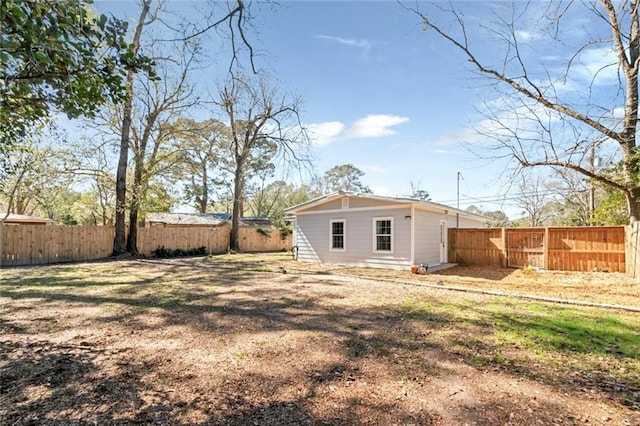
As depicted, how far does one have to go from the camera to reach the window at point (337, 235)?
13039 mm

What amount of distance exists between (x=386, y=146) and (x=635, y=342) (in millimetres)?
14443

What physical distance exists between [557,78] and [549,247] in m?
6.05

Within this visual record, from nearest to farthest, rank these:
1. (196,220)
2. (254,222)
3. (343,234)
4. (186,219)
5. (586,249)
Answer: (586,249)
(343,234)
(254,222)
(196,220)
(186,219)

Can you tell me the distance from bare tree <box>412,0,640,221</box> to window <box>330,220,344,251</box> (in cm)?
620

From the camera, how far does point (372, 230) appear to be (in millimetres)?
12055

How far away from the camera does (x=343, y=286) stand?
7.92 m

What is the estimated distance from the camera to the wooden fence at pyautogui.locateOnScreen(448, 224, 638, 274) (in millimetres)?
10203

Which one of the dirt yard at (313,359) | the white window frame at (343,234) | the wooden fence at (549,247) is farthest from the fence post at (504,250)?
the white window frame at (343,234)

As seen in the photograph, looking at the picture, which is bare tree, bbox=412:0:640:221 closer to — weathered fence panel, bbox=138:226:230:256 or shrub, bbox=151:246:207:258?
shrub, bbox=151:246:207:258

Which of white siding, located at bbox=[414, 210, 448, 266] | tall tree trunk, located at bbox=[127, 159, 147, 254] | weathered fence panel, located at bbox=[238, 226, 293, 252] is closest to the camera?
white siding, located at bbox=[414, 210, 448, 266]

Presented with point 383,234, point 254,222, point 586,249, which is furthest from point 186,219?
point 586,249

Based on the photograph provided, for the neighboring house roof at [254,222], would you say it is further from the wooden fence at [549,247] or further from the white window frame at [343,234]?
the wooden fence at [549,247]

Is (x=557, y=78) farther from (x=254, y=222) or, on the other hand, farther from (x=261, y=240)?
(x=254, y=222)

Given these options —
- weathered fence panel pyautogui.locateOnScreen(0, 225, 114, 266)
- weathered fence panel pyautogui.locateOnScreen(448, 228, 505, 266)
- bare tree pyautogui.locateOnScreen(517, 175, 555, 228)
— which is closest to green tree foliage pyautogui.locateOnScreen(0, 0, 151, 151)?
weathered fence panel pyautogui.locateOnScreen(0, 225, 114, 266)
